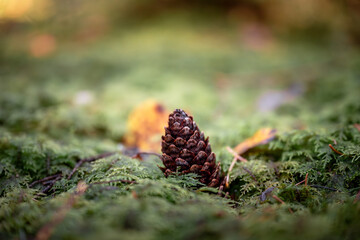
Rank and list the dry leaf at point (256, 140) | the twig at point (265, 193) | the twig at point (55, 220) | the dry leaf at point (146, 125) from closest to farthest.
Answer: the twig at point (55, 220) → the twig at point (265, 193) → the dry leaf at point (256, 140) → the dry leaf at point (146, 125)

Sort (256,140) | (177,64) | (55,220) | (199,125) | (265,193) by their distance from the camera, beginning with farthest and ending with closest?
(177,64), (199,125), (256,140), (265,193), (55,220)

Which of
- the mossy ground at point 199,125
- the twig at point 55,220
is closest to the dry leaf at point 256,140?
the mossy ground at point 199,125

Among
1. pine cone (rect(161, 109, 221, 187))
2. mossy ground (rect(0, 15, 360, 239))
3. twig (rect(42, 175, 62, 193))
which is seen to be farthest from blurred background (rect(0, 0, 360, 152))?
twig (rect(42, 175, 62, 193))

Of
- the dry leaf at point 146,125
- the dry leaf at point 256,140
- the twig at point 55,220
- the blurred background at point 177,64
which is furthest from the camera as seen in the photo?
the blurred background at point 177,64

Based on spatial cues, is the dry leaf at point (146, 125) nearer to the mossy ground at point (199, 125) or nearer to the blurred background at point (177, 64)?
the blurred background at point (177, 64)

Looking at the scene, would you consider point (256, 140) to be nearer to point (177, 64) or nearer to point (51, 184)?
point (51, 184)

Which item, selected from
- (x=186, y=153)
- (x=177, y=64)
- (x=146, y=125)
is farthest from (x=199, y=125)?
(x=177, y=64)
